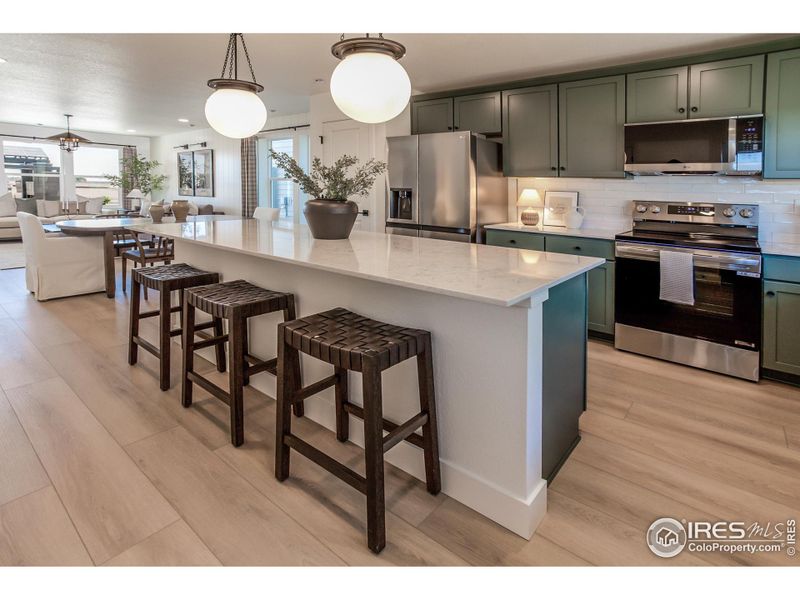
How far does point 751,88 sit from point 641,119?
0.68m

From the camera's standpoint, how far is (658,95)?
356cm

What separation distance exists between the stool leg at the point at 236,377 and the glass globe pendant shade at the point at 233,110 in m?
1.12

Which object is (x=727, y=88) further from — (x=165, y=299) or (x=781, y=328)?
(x=165, y=299)

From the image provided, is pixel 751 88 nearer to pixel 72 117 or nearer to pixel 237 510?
pixel 237 510

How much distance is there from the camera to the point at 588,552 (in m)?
1.59

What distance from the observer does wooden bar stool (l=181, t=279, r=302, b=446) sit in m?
2.19

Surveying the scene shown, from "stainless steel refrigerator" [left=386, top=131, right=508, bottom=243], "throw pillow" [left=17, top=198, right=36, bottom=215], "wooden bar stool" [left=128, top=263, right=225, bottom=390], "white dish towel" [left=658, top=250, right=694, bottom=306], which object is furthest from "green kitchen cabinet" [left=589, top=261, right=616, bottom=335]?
"throw pillow" [left=17, top=198, right=36, bottom=215]

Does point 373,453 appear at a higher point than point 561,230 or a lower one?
lower

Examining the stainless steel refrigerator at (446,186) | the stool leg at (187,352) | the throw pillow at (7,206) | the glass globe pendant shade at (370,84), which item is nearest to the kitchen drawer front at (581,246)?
the stainless steel refrigerator at (446,186)

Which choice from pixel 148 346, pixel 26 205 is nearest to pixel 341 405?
pixel 148 346

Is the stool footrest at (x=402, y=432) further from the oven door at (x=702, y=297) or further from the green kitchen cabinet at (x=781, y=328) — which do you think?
the green kitchen cabinet at (x=781, y=328)

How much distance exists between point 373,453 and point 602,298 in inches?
111

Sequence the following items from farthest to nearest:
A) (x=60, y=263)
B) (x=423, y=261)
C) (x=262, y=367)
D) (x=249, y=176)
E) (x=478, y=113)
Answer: (x=249, y=176), (x=60, y=263), (x=478, y=113), (x=262, y=367), (x=423, y=261)

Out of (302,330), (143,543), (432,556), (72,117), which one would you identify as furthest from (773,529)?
(72,117)
